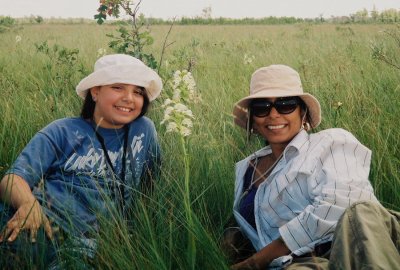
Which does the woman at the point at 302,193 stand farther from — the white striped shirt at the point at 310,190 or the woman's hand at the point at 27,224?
the woman's hand at the point at 27,224

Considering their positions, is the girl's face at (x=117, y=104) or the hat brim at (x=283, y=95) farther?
the girl's face at (x=117, y=104)

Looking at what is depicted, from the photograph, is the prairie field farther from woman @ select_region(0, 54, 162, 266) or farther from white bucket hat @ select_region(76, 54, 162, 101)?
white bucket hat @ select_region(76, 54, 162, 101)

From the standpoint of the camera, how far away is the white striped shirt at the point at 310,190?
1797 millimetres

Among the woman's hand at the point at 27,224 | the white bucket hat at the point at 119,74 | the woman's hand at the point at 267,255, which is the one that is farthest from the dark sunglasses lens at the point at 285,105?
the woman's hand at the point at 27,224

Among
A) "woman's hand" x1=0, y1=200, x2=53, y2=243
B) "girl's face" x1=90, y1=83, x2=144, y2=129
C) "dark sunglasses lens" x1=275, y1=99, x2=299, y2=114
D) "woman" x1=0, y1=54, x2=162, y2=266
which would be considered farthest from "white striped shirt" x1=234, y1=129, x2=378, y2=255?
"woman's hand" x1=0, y1=200, x2=53, y2=243

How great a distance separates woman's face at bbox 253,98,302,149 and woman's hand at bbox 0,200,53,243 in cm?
113

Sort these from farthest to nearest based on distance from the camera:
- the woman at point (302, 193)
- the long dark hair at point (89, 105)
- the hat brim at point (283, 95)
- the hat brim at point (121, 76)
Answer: the long dark hair at point (89, 105) < the hat brim at point (121, 76) < the hat brim at point (283, 95) < the woman at point (302, 193)

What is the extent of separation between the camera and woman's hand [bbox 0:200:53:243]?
6.24 feet

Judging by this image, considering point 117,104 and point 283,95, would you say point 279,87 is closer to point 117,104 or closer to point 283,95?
point 283,95

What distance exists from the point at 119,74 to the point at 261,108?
818mm

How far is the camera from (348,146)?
196 cm

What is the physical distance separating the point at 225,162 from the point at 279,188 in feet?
2.59

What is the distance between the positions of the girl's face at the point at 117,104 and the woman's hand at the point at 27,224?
68cm

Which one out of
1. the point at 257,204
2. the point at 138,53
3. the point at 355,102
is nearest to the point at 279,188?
the point at 257,204
